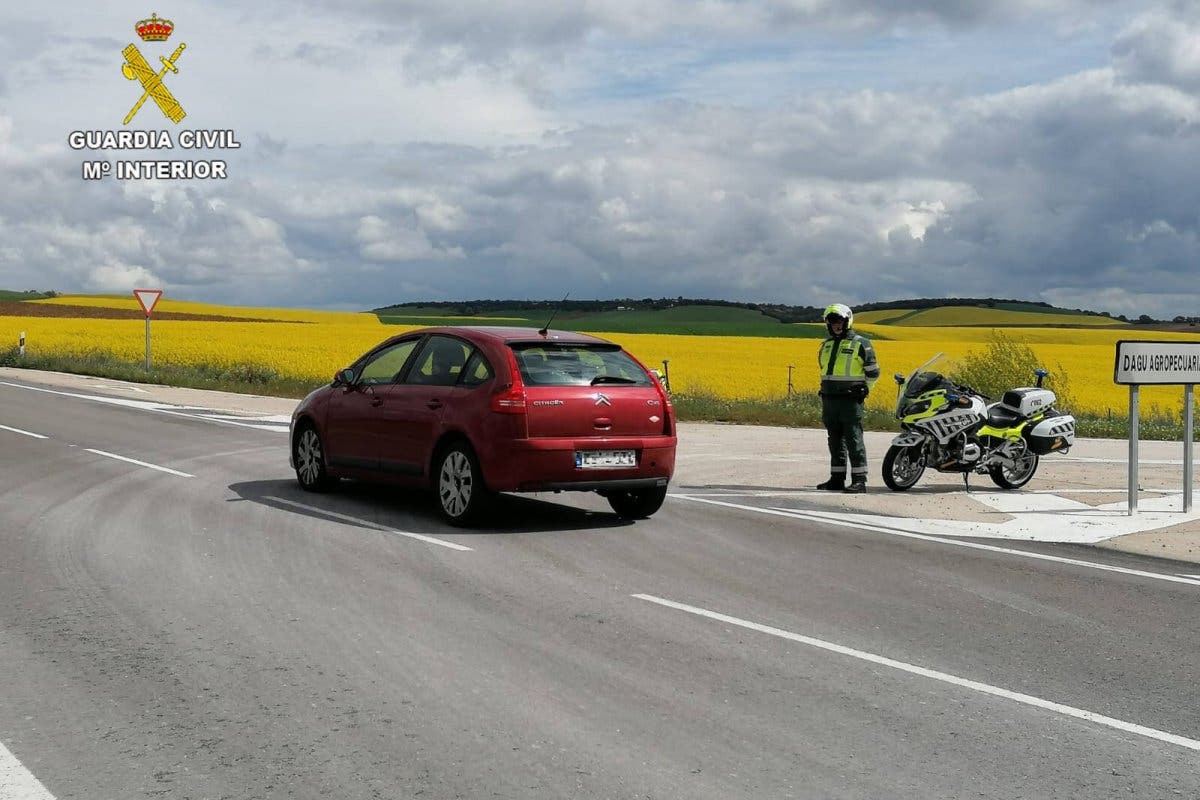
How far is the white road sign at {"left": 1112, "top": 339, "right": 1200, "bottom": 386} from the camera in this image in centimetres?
1157

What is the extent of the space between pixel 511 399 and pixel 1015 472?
5971 mm

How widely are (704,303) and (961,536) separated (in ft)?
302

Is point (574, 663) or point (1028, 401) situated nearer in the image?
point (574, 663)

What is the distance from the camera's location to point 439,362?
11273 millimetres

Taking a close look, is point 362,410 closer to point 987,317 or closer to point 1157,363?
point 1157,363

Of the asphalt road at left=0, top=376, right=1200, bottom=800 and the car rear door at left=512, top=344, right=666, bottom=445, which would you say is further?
the car rear door at left=512, top=344, right=666, bottom=445

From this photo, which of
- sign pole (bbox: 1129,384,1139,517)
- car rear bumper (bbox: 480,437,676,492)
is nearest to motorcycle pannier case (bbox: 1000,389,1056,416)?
sign pole (bbox: 1129,384,1139,517)

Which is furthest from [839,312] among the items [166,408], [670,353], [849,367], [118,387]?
[670,353]

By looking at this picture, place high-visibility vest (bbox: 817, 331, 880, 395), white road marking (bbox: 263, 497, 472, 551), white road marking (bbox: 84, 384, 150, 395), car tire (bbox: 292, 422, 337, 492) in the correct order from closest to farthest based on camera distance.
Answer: white road marking (bbox: 263, 497, 472, 551) → car tire (bbox: 292, 422, 337, 492) → high-visibility vest (bbox: 817, 331, 880, 395) → white road marking (bbox: 84, 384, 150, 395)

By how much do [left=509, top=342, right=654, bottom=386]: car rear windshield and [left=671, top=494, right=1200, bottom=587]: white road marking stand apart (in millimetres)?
1888

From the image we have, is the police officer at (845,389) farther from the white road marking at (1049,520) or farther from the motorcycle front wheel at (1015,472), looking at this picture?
the motorcycle front wheel at (1015,472)

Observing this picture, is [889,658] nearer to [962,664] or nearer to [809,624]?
[962,664]

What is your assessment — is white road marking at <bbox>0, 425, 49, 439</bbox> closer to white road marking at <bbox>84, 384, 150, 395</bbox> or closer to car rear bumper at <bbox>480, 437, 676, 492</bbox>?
car rear bumper at <bbox>480, 437, 676, 492</bbox>

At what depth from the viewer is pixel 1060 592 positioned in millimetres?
8258
